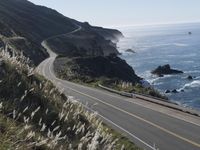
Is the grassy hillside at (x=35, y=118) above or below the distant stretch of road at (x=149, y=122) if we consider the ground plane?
above

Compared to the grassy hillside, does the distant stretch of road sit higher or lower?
lower

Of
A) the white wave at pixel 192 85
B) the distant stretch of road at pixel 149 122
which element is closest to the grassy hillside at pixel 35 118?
the distant stretch of road at pixel 149 122

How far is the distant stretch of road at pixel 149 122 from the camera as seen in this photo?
23.0 meters

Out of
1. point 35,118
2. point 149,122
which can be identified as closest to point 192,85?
point 149,122

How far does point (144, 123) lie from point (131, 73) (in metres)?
68.2

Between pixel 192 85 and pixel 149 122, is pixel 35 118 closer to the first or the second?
pixel 149 122

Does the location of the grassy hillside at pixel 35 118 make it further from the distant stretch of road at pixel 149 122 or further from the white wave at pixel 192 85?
the white wave at pixel 192 85

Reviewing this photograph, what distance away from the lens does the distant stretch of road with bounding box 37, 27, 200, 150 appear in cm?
2299

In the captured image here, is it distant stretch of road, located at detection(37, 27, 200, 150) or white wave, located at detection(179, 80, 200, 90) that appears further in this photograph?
white wave, located at detection(179, 80, 200, 90)

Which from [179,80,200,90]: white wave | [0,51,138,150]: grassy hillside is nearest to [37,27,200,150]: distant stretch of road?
[0,51,138,150]: grassy hillside

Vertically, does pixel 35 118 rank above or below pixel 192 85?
above

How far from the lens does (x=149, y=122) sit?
2920 cm

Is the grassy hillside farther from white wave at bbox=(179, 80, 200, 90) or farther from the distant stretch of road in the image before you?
white wave at bbox=(179, 80, 200, 90)

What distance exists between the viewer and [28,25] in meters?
166
